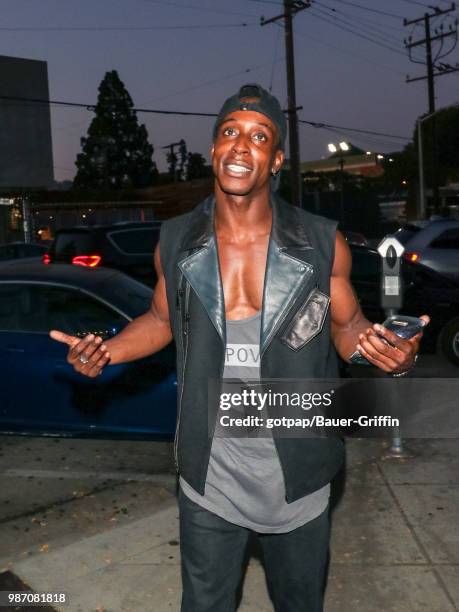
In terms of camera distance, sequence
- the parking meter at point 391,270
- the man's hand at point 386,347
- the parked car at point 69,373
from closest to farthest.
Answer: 1. the man's hand at point 386,347
2. the parking meter at point 391,270
3. the parked car at point 69,373

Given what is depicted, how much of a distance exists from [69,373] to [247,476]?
12.4 feet

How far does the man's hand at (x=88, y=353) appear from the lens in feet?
9.05

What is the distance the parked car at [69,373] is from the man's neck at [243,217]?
10.8ft

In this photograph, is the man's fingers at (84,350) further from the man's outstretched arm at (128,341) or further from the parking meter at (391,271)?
the parking meter at (391,271)

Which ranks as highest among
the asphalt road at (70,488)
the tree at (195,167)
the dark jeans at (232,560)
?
the tree at (195,167)

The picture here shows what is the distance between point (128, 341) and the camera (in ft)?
9.62

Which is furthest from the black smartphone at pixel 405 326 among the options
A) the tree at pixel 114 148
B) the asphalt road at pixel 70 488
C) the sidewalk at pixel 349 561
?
the tree at pixel 114 148

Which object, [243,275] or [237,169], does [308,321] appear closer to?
[243,275]

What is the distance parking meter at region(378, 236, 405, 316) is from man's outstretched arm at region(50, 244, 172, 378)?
8.61 ft

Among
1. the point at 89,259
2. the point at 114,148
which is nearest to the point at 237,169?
the point at 89,259

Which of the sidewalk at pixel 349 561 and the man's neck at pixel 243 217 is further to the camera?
the sidewalk at pixel 349 561

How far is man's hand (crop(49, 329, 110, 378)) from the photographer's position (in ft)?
9.05

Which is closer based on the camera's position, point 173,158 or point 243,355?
point 243,355

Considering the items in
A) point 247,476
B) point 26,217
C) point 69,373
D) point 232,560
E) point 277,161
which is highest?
point 26,217
